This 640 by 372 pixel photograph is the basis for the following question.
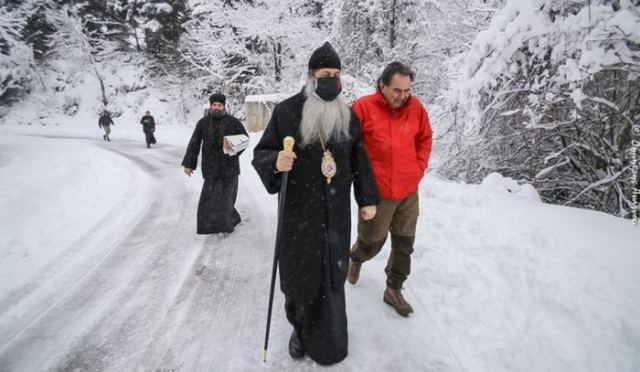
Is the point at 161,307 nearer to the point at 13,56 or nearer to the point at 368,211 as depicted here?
the point at 368,211

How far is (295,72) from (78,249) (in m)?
16.2

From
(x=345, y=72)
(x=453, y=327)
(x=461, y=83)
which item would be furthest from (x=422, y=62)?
(x=453, y=327)

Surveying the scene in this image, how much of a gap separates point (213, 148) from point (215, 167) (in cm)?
28

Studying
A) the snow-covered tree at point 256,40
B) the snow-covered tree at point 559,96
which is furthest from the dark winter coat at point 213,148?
the snow-covered tree at point 256,40

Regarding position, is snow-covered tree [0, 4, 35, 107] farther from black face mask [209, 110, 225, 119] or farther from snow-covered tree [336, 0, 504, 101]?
black face mask [209, 110, 225, 119]

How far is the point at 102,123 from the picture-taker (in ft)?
62.6

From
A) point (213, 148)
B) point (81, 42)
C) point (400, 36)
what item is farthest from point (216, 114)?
point (81, 42)

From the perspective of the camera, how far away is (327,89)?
2.21 metres

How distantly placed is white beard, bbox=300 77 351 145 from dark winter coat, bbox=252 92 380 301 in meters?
0.06

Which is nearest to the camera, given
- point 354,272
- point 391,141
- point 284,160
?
point 284,160

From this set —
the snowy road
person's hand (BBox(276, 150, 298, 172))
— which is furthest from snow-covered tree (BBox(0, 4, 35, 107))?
person's hand (BBox(276, 150, 298, 172))

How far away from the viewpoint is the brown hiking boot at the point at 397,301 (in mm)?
2834

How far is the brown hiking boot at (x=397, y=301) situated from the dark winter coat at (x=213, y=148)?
2.98 m

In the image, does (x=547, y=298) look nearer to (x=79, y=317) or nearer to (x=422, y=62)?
(x=79, y=317)
